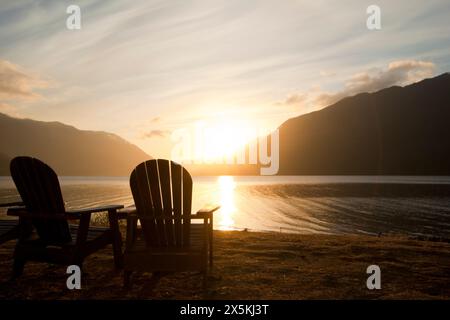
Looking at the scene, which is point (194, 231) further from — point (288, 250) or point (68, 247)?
point (288, 250)

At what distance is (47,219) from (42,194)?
1.10 feet

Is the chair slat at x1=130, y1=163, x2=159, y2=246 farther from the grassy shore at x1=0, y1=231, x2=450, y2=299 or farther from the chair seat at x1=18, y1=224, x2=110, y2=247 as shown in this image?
the chair seat at x1=18, y1=224, x2=110, y2=247

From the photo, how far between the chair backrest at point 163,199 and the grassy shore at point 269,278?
0.63 metres

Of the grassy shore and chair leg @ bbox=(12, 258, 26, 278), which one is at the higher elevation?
chair leg @ bbox=(12, 258, 26, 278)

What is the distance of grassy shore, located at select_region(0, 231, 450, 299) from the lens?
4121 mm

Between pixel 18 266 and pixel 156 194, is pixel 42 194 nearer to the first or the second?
pixel 18 266

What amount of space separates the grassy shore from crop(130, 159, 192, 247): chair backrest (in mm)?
630

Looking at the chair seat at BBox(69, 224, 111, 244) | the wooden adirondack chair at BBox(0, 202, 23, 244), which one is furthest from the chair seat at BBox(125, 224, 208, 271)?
the wooden adirondack chair at BBox(0, 202, 23, 244)

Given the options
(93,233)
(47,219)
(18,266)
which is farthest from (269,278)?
(18,266)

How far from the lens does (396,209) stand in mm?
47156

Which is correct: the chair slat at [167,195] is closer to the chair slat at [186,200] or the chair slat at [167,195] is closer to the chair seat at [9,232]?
the chair slat at [186,200]
